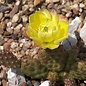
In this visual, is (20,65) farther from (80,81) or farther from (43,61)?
(80,81)

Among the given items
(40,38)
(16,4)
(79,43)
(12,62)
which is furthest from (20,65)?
(16,4)

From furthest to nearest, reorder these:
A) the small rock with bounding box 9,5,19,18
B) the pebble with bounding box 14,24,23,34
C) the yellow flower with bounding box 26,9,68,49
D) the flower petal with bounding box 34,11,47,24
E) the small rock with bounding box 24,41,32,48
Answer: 1. the small rock with bounding box 9,5,19,18
2. the pebble with bounding box 14,24,23,34
3. the small rock with bounding box 24,41,32,48
4. the flower petal with bounding box 34,11,47,24
5. the yellow flower with bounding box 26,9,68,49

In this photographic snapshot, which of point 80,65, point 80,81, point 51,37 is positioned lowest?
point 80,81

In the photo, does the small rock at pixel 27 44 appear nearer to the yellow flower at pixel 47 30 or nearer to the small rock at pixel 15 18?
the small rock at pixel 15 18

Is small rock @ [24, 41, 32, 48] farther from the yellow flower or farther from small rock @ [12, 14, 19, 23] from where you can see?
the yellow flower

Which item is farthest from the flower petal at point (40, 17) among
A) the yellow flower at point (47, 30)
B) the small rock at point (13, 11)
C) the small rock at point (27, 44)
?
the small rock at point (13, 11)

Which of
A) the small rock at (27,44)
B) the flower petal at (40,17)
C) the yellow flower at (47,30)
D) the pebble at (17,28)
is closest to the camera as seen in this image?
the yellow flower at (47,30)

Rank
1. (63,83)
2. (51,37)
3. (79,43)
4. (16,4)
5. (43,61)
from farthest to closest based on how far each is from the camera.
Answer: (16,4)
(79,43)
(63,83)
(43,61)
(51,37)

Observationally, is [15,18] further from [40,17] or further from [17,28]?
[40,17]

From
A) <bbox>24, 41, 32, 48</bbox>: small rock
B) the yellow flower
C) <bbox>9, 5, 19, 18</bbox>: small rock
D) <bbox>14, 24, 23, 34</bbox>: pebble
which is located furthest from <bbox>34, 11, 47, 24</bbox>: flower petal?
<bbox>9, 5, 19, 18</bbox>: small rock
